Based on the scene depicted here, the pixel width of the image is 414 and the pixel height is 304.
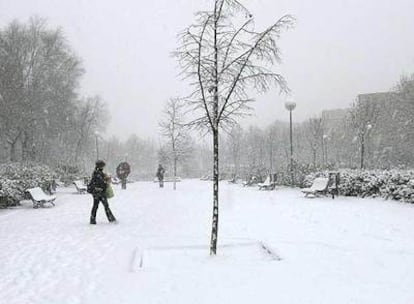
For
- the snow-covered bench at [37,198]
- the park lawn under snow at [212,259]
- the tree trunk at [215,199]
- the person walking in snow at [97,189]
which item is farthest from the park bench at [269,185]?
the tree trunk at [215,199]

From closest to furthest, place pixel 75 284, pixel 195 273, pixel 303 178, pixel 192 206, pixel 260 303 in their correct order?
pixel 260 303
pixel 75 284
pixel 195 273
pixel 192 206
pixel 303 178

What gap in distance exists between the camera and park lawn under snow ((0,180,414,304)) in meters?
5.71

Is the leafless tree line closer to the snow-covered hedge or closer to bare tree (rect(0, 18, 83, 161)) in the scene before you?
bare tree (rect(0, 18, 83, 161))

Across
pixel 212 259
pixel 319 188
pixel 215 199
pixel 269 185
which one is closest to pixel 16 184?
pixel 319 188

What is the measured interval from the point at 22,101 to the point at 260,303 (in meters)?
31.6

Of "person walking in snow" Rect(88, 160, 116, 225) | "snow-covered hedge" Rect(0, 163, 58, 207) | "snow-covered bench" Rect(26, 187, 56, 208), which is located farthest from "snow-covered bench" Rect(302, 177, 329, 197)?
"snow-covered hedge" Rect(0, 163, 58, 207)

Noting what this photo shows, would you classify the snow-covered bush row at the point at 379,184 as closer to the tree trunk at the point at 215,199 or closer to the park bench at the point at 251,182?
the tree trunk at the point at 215,199

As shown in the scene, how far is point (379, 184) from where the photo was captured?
56.8 ft

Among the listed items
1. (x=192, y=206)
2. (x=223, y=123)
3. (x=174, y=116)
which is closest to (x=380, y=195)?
(x=192, y=206)

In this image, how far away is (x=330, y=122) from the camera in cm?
8338

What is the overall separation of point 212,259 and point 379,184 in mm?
11928

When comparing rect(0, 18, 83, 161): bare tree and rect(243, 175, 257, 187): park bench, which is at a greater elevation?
rect(0, 18, 83, 161): bare tree

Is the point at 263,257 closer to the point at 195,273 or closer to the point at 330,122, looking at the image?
the point at 195,273

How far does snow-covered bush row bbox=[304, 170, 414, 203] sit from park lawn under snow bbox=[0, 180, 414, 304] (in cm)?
257
